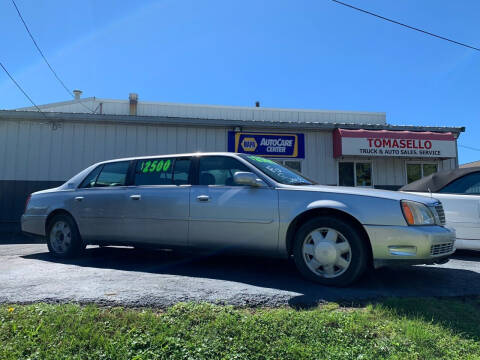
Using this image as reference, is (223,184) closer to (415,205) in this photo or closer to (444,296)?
(415,205)

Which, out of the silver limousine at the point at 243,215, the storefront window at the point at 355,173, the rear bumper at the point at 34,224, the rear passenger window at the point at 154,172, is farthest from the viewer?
the storefront window at the point at 355,173

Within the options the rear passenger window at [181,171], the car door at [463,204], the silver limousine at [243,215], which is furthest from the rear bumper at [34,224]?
the car door at [463,204]

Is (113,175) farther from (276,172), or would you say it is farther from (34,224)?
(276,172)

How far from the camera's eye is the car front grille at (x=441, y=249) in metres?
3.40

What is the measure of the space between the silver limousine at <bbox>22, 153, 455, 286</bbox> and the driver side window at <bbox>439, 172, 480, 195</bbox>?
6.49ft

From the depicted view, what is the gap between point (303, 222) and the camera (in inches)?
150

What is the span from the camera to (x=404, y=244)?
3346 mm

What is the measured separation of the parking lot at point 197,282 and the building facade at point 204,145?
605 cm

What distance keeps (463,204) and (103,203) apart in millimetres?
5367

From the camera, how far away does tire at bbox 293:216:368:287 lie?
344cm

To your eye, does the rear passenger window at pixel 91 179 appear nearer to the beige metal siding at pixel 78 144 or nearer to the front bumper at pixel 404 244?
the front bumper at pixel 404 244

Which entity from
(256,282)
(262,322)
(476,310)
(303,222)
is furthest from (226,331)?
(476,310)

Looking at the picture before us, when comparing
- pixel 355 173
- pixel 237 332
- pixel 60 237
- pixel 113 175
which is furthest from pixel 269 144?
pixel 237 332

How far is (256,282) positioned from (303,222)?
817mm
